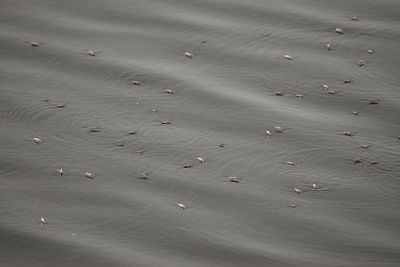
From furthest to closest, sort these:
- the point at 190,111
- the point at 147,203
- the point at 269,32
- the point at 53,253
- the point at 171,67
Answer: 1. the point at 269,32
2. the point at 171,67
3. the point at 190,111
4. the point at 147,203
5. the point at 53,253

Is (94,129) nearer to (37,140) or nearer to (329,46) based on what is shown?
(37,140)

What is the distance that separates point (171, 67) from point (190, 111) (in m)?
0.51

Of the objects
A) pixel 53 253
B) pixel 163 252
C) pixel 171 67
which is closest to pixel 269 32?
pixel 171 67

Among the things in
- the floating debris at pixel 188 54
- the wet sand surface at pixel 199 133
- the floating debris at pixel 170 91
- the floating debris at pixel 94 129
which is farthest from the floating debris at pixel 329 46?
the floating debris at pixel 94 129

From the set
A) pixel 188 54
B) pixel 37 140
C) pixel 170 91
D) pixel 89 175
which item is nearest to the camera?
pixel 89 175

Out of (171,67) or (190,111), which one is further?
(171,67)

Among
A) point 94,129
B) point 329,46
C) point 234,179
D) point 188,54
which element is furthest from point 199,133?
point 329,46

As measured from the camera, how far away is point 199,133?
3701 mm

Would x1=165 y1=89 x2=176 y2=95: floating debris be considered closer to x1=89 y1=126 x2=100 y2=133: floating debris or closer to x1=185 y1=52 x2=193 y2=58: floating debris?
x1=185 y1=52 x2=193 y2=58: floating debris

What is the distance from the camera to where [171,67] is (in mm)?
4168

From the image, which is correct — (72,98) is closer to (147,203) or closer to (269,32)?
(147,203)

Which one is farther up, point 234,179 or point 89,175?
point 234,179

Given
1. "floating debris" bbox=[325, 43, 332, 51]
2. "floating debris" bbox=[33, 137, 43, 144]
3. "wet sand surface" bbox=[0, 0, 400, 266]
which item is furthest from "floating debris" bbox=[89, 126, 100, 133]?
"floating debris" bbox=[325, 43, 332, 51]

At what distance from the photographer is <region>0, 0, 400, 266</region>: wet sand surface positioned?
3.06 meters
